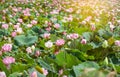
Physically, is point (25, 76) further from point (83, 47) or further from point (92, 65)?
point (83, 47)

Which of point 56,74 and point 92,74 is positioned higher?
point 92,74

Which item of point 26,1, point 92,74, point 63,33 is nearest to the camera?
point 92,74

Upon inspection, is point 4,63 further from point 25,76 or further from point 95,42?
point 95,42

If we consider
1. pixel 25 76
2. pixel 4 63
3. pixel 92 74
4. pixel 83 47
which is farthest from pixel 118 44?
pixel 92 74

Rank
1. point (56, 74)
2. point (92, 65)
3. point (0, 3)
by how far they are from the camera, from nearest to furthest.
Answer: point (92, 65), point (56, 74), point (0, 3)

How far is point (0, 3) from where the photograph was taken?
8.20 m

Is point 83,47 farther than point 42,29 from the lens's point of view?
No

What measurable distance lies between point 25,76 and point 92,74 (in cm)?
93

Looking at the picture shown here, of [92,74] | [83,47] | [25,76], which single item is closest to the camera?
[92,74]

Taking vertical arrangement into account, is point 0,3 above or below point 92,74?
below

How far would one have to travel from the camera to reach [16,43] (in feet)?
11.2

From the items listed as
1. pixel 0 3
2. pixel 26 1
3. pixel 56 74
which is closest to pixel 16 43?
pixel 56 74

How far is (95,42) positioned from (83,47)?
51cm

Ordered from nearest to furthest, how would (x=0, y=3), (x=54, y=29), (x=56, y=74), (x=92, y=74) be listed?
(x=92, y=74), (x=56, y=74), (x=54, y=29), (x=0, y=3)
